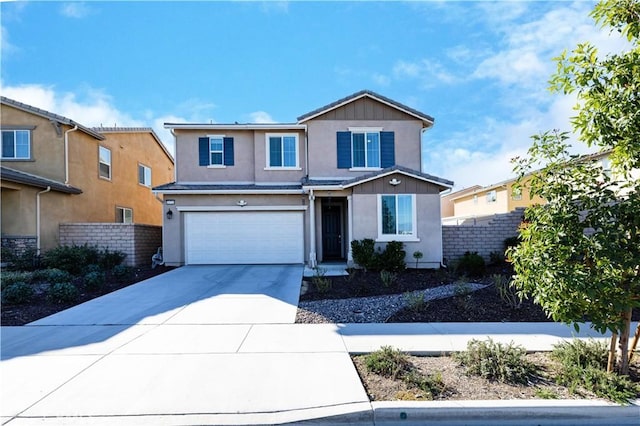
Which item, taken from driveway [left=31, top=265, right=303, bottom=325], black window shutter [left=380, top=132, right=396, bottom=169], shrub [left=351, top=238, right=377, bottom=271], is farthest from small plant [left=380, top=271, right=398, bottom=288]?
black window shutter [left=380, top=132, right=396, bottom=169]

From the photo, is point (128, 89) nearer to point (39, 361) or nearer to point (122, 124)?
point (122, 124)

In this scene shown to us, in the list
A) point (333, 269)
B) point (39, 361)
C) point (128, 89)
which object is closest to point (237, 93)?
point (128, 89)

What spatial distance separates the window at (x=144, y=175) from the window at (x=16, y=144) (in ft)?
19.6

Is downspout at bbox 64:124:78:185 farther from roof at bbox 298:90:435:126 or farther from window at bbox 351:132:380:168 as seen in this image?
window at bbox 351:132:380:168

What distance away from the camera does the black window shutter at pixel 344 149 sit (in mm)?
14453

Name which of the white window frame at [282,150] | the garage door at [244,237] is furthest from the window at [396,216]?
the white window frame at [282,150]

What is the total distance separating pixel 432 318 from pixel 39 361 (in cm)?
647

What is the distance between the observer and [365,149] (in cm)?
1455

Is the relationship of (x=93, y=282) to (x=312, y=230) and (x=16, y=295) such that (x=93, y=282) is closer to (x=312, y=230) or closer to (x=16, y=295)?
(x=16, y=295)

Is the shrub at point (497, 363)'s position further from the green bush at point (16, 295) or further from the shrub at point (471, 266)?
the green bush at point (16, 295)

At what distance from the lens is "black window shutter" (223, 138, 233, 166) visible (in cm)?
1507

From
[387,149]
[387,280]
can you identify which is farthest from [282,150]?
[387,280]

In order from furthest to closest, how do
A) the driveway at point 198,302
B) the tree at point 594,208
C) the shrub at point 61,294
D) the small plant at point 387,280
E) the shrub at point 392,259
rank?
the shrub at point 392,259, the small plant at point 387,280, the shrub at point 61,294, the driveway at point 198,302, the tree at point 594,208

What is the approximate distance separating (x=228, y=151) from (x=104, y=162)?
7963mm
